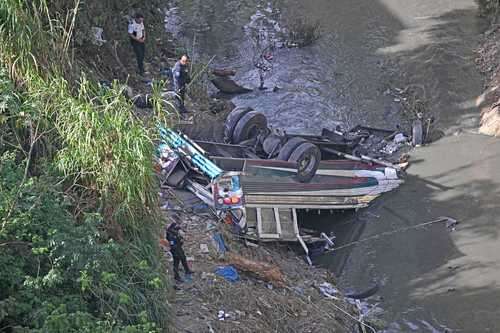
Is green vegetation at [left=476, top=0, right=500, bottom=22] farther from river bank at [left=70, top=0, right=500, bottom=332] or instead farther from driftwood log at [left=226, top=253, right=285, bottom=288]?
driftwood log at [left=226, top=253, right=285, bottom=288]

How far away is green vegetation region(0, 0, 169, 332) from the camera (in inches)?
199

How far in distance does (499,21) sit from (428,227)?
889 cm

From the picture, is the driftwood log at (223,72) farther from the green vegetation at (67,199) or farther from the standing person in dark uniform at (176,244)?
the standing person in dark uniform at (176,244)

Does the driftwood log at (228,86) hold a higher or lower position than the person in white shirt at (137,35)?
lower

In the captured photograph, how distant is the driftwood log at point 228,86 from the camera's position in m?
14.7

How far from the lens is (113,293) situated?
536cm

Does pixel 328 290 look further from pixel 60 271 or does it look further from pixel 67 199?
pixel 60 271

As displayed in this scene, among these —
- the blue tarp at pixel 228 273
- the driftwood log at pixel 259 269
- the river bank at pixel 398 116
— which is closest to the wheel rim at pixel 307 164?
the river bank at pixel 398 116

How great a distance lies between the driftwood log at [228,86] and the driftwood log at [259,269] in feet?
22.6

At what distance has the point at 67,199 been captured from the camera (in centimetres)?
591

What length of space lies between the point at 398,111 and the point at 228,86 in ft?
12.8

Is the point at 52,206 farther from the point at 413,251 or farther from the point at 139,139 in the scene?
the point at 413,251

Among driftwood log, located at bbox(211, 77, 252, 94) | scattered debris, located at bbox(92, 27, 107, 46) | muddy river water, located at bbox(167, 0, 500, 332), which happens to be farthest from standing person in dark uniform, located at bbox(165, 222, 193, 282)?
driftwood log, located at bbox(211, 77, 252, 94)

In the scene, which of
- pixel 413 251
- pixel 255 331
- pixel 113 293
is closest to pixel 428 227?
pixel 413 251
